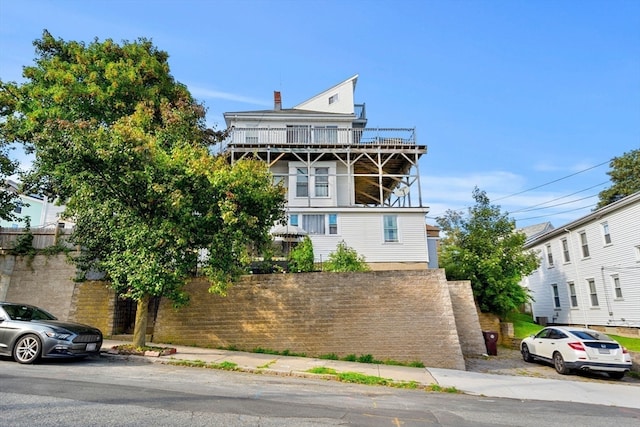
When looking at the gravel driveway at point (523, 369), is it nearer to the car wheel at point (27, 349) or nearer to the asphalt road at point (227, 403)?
the asphalt road at point (227, 403)

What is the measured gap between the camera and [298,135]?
2408 centimetres

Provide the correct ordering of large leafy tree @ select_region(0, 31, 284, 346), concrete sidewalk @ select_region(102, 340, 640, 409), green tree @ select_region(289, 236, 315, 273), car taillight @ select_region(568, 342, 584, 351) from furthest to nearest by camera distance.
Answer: green tree @ select_region(289, 236, 315, 273) → car taillight @ select_region(568, 342, 584, 351) → large leafy tree @ select_region(0, 31, 284, 346) → concrete sidewalk @ select_region(102, 340, 640, 409)

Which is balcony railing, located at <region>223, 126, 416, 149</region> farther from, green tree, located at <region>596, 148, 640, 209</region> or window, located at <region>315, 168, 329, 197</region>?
green tree, located at <region>596, 148, 640, 209</region>

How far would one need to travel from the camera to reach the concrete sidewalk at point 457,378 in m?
8.87

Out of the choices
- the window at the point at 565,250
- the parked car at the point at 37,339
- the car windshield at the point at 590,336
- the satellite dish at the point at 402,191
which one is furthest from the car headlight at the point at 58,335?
the window at the point at 565,250

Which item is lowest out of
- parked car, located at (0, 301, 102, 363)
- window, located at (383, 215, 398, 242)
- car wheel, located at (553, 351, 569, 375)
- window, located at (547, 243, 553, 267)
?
car wheel, located at (553, 351, 569, 375)

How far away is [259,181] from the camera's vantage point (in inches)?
433

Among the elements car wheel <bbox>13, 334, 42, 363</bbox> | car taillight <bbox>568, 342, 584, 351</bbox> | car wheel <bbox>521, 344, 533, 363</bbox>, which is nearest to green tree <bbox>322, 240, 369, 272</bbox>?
car wheel <bbox>521, 344, 533, 363</bbox>

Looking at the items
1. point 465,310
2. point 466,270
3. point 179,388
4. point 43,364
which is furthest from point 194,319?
point 466,270

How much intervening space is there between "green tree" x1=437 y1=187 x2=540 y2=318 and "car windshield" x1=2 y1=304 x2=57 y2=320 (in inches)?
654

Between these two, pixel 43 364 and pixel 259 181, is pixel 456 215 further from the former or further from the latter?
pixel 43 364

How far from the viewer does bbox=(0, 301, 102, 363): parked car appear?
8.65 m

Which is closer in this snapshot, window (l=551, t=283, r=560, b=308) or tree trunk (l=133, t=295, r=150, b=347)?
tree trunk (l=133, t=295, r=150, b=347)

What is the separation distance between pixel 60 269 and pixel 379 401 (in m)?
12.7
